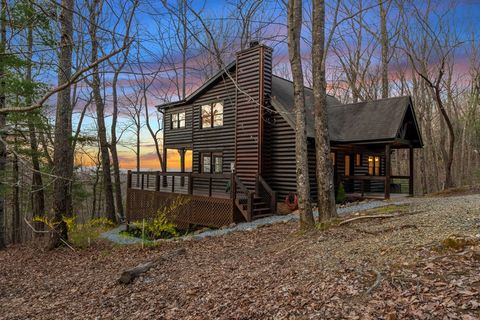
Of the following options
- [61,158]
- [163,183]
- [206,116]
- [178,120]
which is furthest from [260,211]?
[178,120]

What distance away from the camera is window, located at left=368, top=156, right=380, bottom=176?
1870 centimetres

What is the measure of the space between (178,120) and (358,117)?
1039 centimetres

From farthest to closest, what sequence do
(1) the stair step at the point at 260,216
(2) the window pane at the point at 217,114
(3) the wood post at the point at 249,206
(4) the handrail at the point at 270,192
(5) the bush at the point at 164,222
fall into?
(2) the window pane at the point at 217,114
(4) the handrail at the point at 270,192
(1) the stair step at the point at 260,216
(3) the wood post at the point at 249,206
(5) the bush at the point at 164,222

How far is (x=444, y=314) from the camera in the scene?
2.96m

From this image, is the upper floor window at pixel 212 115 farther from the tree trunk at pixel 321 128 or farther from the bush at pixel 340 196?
the tree trunk at pixel 321 128

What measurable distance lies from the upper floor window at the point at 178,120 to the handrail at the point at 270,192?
757 cm

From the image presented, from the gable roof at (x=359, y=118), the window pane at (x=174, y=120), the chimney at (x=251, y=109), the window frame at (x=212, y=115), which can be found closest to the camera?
the gable roof at (x=359, y=118)

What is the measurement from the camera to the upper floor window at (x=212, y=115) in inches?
691

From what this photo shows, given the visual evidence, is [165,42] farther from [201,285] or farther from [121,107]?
[121,107]

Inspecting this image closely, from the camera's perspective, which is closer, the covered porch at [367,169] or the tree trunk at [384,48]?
the covered porch at [367,169]

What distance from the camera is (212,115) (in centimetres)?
1795

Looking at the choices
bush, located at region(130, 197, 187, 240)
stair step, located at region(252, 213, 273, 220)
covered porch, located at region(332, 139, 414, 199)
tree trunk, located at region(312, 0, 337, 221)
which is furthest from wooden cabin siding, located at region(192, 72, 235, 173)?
tree trunk, located at region(312, 0, 337, 221)

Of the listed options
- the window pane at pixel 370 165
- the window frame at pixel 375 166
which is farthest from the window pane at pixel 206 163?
the window pane at pixel 370 165

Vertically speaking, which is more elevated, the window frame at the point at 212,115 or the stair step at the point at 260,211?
the window frame at the point at 212,115
